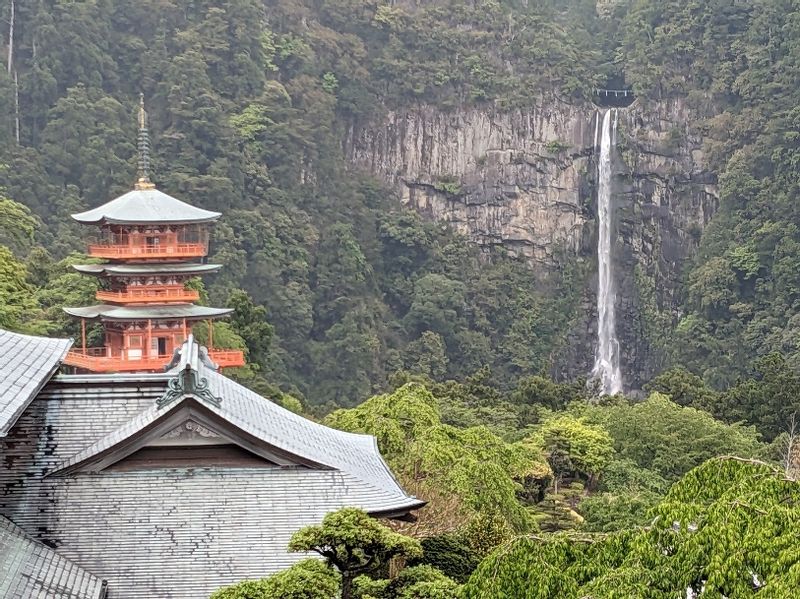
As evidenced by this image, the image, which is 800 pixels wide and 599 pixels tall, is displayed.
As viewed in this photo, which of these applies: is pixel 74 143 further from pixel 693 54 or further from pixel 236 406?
pixel 236 406

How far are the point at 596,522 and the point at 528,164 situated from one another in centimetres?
4305

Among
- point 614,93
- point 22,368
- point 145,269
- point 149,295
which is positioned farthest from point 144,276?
point 614,93

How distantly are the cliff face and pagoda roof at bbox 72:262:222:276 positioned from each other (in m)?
34.0

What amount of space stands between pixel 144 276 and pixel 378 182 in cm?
3438

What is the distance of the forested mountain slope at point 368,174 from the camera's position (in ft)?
167

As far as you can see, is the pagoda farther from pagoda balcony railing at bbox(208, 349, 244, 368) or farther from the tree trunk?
the tree trunk

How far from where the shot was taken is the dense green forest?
45.4 m

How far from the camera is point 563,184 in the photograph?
60.7 metres

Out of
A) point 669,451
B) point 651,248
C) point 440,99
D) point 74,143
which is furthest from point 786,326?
point 74,143

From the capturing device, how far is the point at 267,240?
52.2 m

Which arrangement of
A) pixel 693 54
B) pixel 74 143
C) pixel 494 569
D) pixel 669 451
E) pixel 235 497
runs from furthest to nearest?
pixel 693 54 → pixel 74 143 → pixel 669 451 → pixel 235 497 → pixel 494 569

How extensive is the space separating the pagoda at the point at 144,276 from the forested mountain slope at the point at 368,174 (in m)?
17.7

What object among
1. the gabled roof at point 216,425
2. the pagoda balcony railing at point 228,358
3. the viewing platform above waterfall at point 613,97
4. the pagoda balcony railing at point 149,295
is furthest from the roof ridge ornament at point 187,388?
the viewing platform above waterfall at point 613,97

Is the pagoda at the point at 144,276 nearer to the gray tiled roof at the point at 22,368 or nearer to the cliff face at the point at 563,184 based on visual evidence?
the gray tiled roof at the point at 22,368
